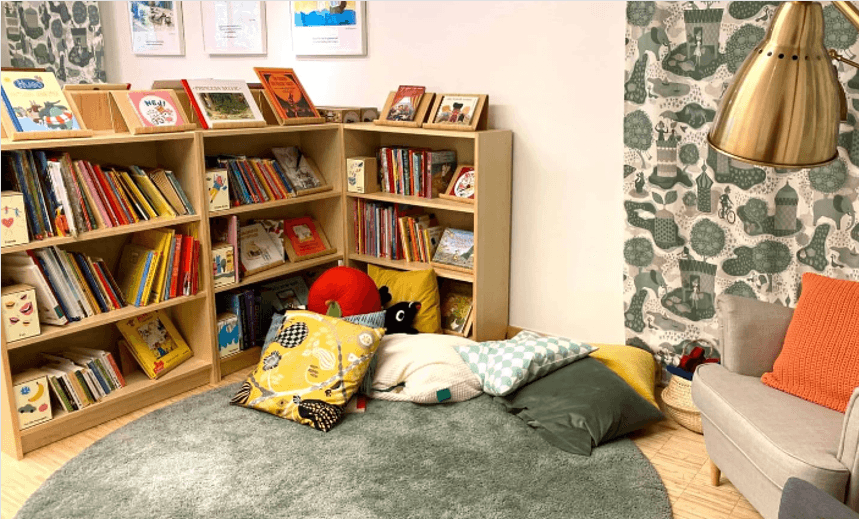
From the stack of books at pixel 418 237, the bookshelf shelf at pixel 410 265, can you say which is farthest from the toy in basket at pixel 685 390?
the stack of books at pixel 418 237

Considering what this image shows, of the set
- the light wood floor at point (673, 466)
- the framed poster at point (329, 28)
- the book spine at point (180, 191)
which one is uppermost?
Answer: the framed poster at point (329, 28)

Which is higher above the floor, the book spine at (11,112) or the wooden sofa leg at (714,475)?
the book spine at (11,112)

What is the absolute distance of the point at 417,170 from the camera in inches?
137

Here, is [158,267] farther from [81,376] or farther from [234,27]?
[234,27]

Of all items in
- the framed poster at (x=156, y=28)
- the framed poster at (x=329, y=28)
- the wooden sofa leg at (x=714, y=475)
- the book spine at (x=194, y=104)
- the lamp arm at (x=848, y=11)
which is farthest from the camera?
the framed poster at (x=156, y=28)

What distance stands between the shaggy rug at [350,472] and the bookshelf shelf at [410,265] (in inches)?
28.2

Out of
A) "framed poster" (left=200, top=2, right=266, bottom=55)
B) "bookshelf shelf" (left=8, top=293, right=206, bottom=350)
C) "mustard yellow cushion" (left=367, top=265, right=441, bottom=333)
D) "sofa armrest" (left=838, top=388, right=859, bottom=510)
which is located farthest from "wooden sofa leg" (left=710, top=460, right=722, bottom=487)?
"framed poster" (left=200, top=2, right=266, bottom=55)

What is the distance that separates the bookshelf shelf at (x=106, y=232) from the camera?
8.11 feet

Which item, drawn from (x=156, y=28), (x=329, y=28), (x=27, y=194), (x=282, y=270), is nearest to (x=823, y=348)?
(x=282, y=270)

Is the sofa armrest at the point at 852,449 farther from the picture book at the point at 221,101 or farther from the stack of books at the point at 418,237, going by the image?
the picture book at the point at 221,101

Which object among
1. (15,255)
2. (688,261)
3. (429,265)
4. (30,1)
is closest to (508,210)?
(429,265)

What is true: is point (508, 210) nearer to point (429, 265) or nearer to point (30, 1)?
point (429, 265)

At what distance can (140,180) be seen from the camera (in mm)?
2865

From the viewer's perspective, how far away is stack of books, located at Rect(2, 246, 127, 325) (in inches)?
101
